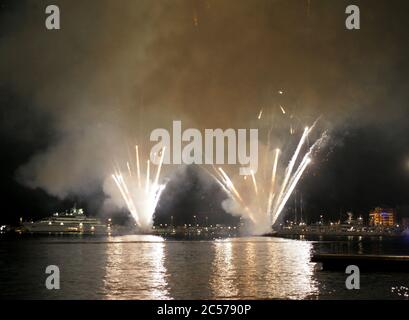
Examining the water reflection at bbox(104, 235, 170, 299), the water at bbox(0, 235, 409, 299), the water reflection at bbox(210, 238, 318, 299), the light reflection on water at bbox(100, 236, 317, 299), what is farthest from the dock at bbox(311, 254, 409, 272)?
the water reflection at bbox(104, 235, 170, 299)

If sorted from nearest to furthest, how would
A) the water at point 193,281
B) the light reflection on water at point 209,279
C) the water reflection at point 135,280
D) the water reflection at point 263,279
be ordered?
1. the water reflection at point 135,280
2. the water at point 193,281
3. the light reflection on water at point 209,279
4. the water reflection at point 263,279

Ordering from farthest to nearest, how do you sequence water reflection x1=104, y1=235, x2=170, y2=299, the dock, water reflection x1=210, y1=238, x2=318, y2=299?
1. the dock
2. water reflection x1=210, y1=238, x2=318, y2=299
3. water reflection x1=104, y1=235, x2=170, y2=299

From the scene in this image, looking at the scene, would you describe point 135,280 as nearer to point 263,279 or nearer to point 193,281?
point 193,281

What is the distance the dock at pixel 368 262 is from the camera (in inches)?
2327

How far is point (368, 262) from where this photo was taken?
2383 inches

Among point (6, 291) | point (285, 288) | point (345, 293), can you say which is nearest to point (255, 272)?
point (285, 288)

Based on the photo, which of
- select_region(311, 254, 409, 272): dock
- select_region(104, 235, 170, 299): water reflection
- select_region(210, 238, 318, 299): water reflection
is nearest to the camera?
select_region(104, 235, 170, 299): water reflection

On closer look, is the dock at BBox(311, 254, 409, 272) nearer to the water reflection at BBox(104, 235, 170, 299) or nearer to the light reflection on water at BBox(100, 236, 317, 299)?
the light reflection on water at BBox(100, 236, 317, 299)

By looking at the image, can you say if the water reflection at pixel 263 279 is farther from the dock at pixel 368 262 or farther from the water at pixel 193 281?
the dock at pixel 368 262

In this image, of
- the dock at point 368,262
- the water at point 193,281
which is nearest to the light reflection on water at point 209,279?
the water at point 193,281

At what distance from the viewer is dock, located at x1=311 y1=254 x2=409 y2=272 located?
59094 millimetres
